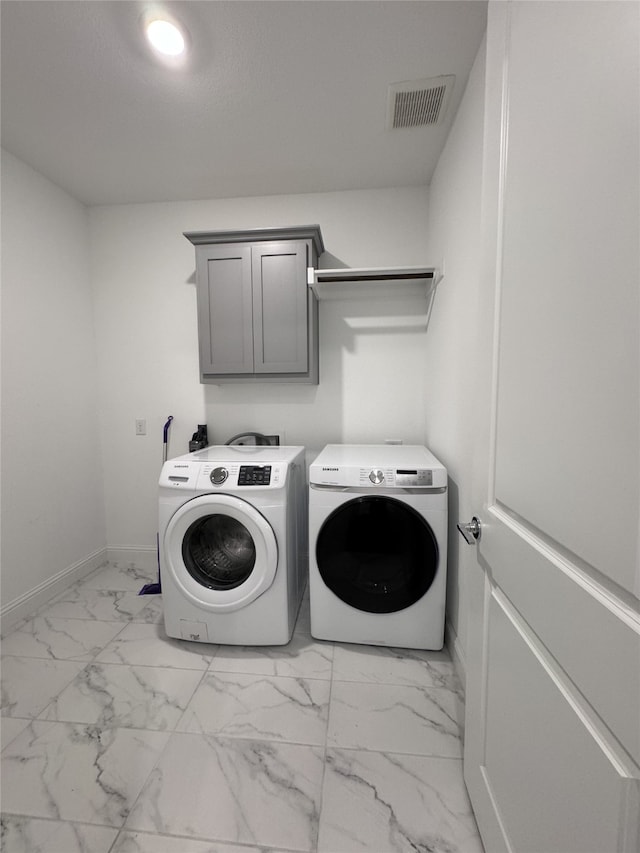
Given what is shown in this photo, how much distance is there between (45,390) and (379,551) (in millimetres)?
2192

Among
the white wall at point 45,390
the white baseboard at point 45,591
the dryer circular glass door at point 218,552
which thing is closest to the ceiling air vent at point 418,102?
the dryer circular glass door at point 218,552

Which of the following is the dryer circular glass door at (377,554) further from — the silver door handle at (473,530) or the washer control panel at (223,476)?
the silver door handle at (473,530)

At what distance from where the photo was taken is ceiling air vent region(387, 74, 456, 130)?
4.66ft

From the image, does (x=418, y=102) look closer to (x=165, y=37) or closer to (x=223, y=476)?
(x=165, y=37)

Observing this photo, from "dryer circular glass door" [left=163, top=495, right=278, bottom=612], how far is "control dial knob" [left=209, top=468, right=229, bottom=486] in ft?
0.23

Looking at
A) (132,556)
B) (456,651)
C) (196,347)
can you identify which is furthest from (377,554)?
(132,556)

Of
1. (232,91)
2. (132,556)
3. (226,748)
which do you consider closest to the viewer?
(226,748)

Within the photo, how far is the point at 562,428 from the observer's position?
21.7 inches

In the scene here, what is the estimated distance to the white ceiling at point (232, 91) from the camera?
1.18 metres

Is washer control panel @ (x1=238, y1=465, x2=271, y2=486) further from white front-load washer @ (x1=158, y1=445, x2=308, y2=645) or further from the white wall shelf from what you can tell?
the white wall shelf

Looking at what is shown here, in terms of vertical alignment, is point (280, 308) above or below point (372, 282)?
below

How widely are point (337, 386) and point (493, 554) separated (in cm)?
165

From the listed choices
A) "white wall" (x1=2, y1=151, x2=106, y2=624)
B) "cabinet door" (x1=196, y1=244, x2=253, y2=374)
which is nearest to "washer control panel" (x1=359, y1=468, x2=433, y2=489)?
"cabinet door" (x1=196, y1=244, x2=253, y2=374)

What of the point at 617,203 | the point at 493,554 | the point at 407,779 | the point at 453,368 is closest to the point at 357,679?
the point at 407,779
